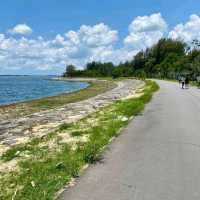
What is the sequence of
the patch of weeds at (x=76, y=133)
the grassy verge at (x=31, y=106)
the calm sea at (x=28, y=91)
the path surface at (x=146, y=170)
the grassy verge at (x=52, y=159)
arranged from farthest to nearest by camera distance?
1. the calm sea at (x=28, y=91)
2. the grassy verge at (x=31, y=106)
3. the patch of weeds at (x=76, y=133)
4. the grassy verge at (x=52, y=159)
5. the path surface at (x=146, y=170)

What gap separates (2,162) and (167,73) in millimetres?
94687

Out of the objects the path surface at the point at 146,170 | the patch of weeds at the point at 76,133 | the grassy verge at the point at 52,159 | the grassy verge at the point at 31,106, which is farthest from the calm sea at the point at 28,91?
the path surface at the point at 146,170

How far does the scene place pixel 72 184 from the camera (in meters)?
6.22

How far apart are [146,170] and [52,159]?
234 centimetres

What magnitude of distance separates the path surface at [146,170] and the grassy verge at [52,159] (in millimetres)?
355

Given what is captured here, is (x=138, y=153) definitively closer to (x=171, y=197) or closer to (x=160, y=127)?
(x=171, y=197)

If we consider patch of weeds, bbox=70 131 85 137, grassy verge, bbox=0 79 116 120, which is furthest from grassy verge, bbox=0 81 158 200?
grassy verge, bbox=0 79 116 120

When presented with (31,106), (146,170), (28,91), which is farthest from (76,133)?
(28,91)

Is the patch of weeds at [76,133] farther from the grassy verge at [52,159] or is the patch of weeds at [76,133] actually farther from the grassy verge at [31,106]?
the grassy verge at [31,106]

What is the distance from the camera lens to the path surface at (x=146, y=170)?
18.6 ft

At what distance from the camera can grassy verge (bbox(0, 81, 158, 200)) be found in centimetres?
593

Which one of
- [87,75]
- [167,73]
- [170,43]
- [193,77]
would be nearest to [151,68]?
[170,43]

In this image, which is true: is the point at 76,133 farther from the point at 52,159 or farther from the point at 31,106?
the point at 31,106

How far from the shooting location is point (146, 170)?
22.9 ft
